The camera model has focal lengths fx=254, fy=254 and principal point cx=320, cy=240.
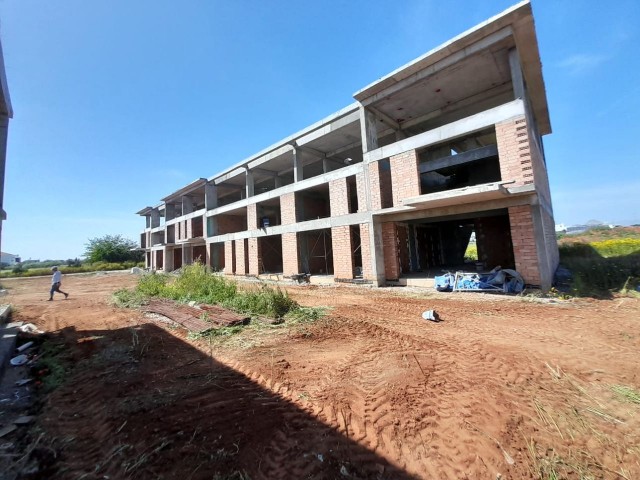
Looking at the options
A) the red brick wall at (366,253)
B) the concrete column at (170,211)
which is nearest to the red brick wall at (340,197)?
the red brick wall at (366,253)

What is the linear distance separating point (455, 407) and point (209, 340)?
174 inches

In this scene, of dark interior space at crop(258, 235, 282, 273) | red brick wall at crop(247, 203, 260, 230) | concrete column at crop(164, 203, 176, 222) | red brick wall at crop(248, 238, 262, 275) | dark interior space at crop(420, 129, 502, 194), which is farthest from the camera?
concrete column at crop(164, 203, 176, 222)

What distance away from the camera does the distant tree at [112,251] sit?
4012cm

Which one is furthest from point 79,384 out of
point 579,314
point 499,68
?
point 499,68

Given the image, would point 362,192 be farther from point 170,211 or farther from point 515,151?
point 170,211

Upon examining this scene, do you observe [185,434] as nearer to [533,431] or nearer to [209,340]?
[209,340]

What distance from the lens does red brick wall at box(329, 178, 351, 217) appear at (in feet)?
42.1

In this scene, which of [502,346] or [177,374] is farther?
→ [502,346]

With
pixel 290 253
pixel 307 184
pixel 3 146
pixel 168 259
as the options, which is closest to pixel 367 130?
pixel 307 184

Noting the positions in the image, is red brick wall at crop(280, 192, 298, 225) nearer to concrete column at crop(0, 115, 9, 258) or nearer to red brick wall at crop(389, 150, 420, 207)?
red brick wall at crop(389, 150, 420, 207)

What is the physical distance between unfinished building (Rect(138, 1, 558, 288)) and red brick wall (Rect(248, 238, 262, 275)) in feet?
0.23

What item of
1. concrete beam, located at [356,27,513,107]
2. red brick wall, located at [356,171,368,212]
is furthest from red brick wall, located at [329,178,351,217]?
concrete beam, located at [356,27,513,107]

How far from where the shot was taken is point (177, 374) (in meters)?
3.74

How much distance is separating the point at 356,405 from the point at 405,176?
9.51 m
